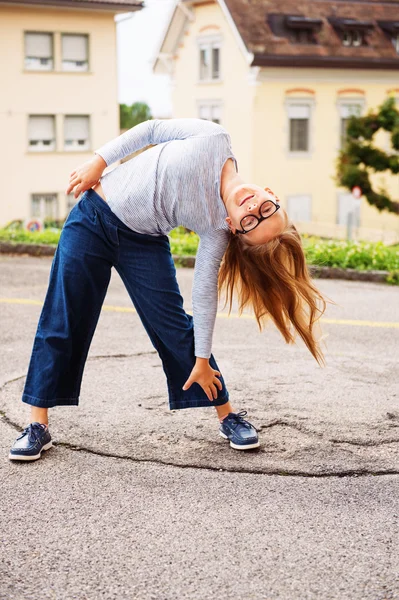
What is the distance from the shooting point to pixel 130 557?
10.3 feet

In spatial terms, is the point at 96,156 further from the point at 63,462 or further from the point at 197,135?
the point at 63,462

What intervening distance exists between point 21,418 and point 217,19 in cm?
3536

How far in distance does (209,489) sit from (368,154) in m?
32.7

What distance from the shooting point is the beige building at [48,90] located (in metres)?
37.7

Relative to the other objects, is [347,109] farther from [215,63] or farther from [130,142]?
[130,142]

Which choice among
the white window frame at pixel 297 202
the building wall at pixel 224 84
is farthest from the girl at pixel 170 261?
the white window frame at pixel 297 202

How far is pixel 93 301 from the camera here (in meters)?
4.15

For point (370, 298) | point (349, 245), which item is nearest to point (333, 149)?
point (349, 245)

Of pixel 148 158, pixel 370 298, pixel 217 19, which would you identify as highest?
pixel 217 19

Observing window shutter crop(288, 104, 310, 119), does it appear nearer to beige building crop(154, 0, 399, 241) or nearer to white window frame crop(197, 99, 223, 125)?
beige building crop(154, 0, 399, 241)

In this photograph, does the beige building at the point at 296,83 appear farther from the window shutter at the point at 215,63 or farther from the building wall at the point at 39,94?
the building wall at the point at 39,94

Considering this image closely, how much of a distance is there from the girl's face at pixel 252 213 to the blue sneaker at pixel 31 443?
1.29 metres

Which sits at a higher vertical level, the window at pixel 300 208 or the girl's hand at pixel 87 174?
the girl's hand at pixel 87 174

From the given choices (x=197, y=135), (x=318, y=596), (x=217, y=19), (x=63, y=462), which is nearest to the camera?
(x=318, y=596)
